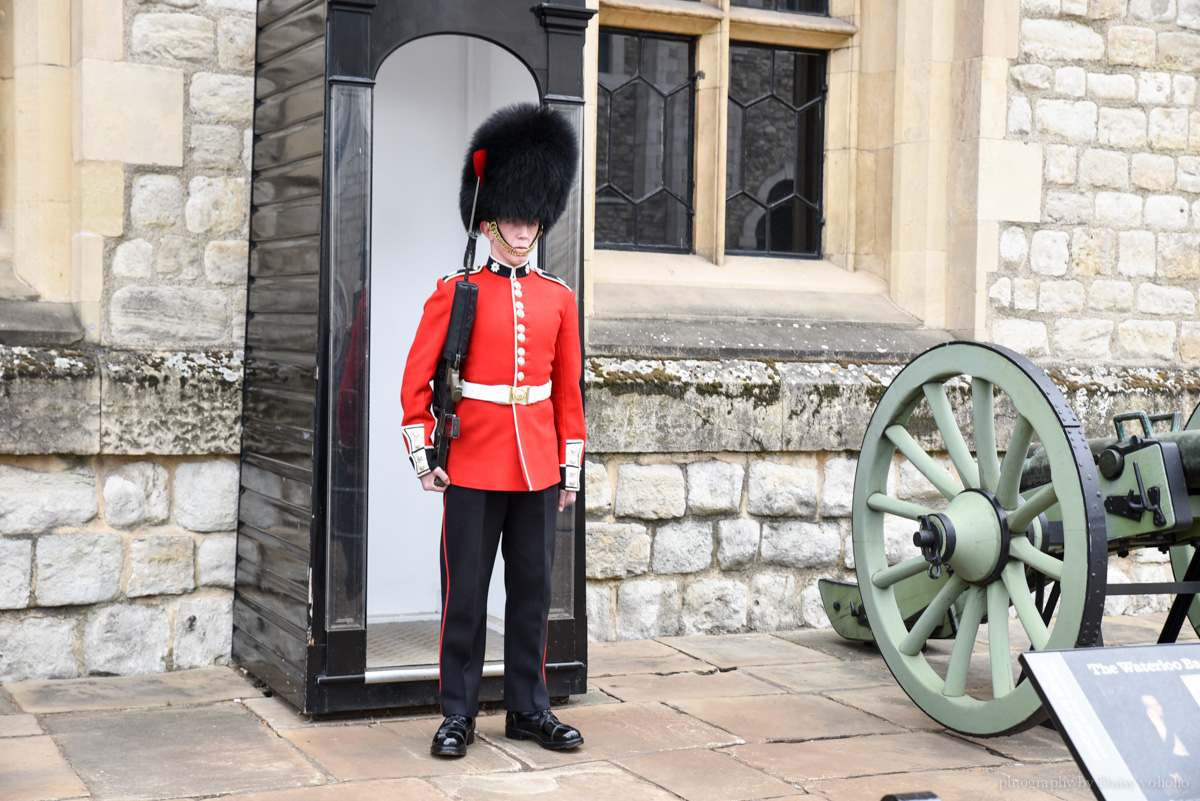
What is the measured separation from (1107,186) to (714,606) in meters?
2.41

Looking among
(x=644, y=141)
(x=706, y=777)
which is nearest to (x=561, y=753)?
(x=706, y=777)

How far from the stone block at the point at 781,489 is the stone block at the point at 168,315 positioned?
197cm

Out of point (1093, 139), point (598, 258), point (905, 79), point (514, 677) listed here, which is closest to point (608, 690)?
point (514, 677)

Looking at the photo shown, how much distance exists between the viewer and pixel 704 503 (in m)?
4.74

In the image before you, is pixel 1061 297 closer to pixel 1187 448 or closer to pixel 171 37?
pixel 1187 448

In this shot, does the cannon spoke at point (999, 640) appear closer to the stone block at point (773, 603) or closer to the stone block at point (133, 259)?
the stone block at point (773, 603)

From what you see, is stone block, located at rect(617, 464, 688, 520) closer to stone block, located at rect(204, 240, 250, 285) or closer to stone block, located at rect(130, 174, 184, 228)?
stone block, located at rect(204, 240, 250, 285)

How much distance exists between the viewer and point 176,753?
318cm

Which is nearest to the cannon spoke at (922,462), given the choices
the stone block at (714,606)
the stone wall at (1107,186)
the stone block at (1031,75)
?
the stone block at (714,606)

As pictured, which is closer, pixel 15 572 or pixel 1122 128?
pixel 15 572

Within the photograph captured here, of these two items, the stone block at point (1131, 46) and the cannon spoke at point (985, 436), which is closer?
the cannon spoke at point (985, 436)

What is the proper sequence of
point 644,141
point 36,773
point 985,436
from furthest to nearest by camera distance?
point 644,141 < point 985,436 < point 36,773

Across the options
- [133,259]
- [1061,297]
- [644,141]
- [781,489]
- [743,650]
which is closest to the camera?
[133,259]

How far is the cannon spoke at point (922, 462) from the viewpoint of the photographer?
11.9 ft
